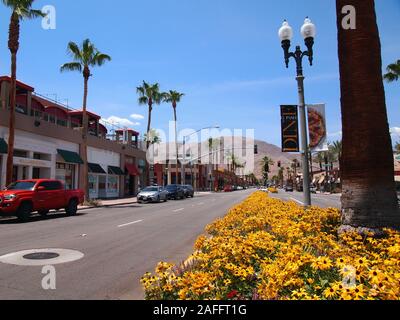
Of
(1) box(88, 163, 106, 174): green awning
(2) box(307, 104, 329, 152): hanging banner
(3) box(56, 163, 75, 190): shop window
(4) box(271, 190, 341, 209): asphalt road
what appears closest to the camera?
(2) box(307, 104, 329, 152): hanging banner

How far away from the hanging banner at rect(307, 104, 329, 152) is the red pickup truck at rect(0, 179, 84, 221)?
43.9 feet

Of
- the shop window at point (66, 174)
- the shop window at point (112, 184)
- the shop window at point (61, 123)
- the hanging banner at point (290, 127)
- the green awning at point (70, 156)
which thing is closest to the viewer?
the hanging banner at point (290, 127)

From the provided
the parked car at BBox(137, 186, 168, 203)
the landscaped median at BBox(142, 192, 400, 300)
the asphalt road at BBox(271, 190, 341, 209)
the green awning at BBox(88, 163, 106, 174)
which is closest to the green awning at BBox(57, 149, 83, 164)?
the green awning at BBox(88, 163, 106, 174)

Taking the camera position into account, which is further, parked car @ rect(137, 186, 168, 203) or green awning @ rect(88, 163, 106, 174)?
green awning @ rect(88, 163, 106, 174)

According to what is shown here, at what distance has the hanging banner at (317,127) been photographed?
11930 millimetres

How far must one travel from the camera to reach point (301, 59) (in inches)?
511

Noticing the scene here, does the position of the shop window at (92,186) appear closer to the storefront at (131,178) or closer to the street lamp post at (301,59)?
the storefront at (131,178)

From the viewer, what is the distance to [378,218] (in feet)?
21.8

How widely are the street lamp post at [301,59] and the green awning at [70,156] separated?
24.9 meters

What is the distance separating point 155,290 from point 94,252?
20.5 feet

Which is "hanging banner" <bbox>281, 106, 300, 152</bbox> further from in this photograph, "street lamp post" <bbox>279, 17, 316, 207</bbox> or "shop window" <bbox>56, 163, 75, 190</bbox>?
"shop window" <bbox>56, 163, 75, 190</bbox>

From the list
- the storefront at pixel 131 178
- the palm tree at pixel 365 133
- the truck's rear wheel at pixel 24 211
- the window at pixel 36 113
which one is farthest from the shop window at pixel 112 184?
the palm tree at pixel 365 133

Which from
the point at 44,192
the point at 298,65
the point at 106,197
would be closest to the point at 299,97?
the point at 298,65

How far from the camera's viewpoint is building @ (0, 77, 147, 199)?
27281 mm
